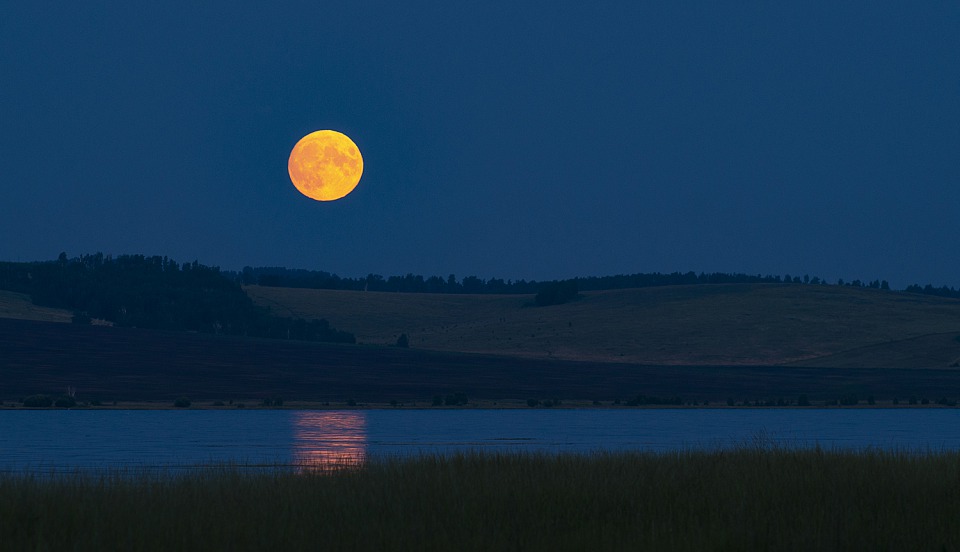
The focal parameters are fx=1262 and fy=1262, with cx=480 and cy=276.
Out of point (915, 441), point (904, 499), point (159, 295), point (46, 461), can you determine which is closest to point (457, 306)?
point (159, 295)

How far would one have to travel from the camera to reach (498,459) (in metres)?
30.8

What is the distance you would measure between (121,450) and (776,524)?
31.0 m

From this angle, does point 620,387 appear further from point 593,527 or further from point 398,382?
point 593,527

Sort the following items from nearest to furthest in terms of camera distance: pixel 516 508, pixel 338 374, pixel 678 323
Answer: pixel 516 508 < pixel 338 374 < pixel 678 323

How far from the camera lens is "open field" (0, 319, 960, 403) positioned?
104750 millimetres

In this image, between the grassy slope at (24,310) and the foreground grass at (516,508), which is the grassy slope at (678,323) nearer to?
the grassy slope at (24,310)

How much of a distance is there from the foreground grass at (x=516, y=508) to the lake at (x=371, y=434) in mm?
7509

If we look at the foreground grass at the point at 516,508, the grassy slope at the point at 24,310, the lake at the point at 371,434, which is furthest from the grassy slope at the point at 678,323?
the foreground grass at the point at 516,508

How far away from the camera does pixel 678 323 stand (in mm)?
150500

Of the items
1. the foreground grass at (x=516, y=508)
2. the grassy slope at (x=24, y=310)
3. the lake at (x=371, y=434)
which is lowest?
the lake at (x=371, y=434)

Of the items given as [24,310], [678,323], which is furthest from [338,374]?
[678,323]

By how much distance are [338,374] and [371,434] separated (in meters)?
56.1

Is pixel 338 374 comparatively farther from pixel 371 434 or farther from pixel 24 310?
pixel 371 434

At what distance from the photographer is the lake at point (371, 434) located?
4262cm
